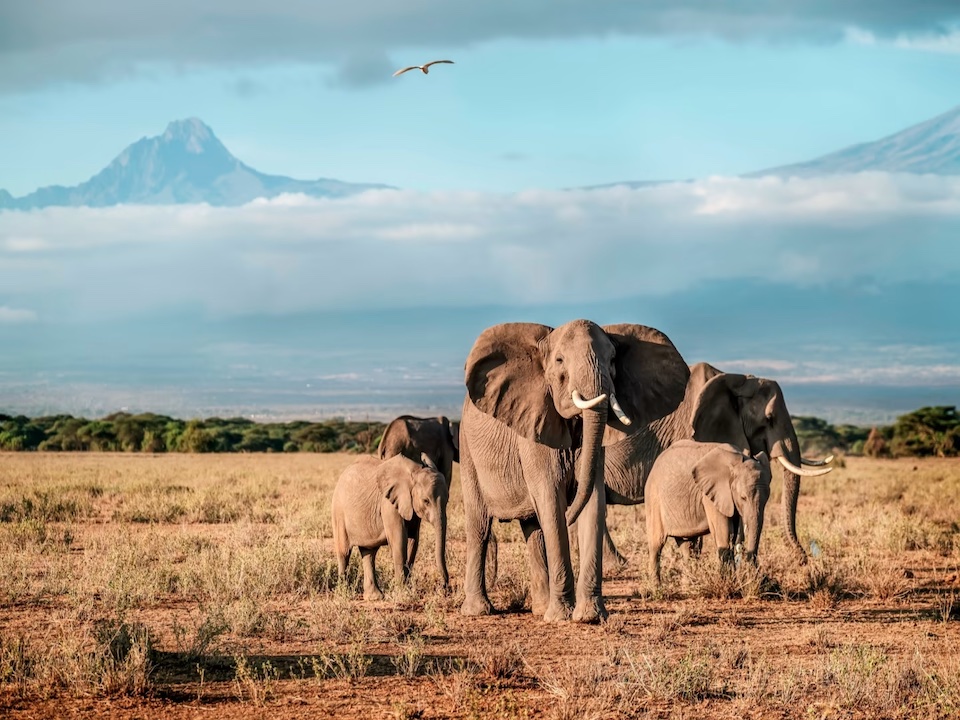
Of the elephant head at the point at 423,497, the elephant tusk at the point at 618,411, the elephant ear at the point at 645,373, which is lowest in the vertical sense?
the elephant head at the point at 423,497

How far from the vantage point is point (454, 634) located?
10.1m

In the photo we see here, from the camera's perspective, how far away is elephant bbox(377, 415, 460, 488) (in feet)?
51.6

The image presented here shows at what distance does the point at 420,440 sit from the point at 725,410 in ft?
12.0

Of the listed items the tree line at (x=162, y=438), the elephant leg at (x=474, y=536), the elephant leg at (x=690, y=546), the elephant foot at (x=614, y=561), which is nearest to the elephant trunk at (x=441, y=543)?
the elephant leg at (x=474, y=536)

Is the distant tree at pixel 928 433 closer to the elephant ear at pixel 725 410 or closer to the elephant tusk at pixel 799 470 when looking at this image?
the elephant ear at pixel 725 410

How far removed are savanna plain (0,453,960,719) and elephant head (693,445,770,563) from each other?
1.41 ft

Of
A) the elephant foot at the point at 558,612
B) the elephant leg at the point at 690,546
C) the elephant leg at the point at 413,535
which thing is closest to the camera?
the elephant foot at the point at 558,612

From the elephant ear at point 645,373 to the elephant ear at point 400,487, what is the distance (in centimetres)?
309

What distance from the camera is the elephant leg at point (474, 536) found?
11188mm

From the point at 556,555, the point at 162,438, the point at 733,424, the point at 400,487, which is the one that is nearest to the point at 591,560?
the point at 556,555

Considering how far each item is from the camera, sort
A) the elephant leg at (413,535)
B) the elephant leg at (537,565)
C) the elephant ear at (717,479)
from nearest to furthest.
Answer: the elephant leg at (537,565) < the elephant ear at (717,479) < the elephant leg at (413,535)

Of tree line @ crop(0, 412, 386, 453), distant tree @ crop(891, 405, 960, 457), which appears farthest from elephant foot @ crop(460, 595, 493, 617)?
distant tree @ crop(891, 405, 960, 457)

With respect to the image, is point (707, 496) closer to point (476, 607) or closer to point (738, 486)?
point (738, 486)

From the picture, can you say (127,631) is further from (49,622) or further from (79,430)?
(79,430)
